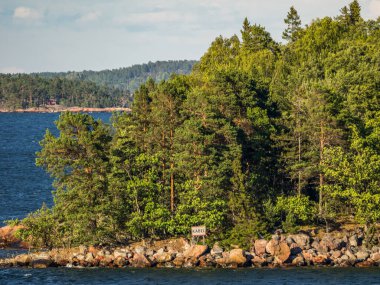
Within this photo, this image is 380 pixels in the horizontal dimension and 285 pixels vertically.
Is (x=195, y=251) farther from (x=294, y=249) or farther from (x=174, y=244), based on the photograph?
(x=294, y=249)

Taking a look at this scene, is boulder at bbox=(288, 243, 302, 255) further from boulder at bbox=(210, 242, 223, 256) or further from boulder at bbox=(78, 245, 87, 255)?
boulder at bbox=(78, 245, 87, 255)

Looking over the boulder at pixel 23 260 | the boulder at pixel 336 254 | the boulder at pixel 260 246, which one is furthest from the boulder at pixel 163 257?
the boulder at pixel 336 254

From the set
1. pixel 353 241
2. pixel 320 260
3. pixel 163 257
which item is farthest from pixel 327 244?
pixel 163 257

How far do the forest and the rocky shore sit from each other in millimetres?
1506

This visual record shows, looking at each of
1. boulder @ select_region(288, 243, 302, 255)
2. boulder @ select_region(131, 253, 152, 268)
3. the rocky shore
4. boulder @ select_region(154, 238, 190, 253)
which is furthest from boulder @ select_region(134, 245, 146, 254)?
boulder @ select_region(288, 243, 302, 255)

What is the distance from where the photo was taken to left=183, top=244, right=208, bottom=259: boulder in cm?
6769

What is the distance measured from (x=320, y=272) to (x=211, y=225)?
1081cm

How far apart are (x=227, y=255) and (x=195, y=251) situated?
9.50ft

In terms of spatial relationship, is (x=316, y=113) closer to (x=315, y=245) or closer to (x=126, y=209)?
(x=315, y=245)

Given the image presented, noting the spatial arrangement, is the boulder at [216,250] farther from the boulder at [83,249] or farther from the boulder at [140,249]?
the boulder at [83,249]

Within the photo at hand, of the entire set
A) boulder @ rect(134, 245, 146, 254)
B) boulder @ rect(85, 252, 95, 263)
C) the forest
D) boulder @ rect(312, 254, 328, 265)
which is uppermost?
the forest

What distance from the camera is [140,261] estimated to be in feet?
222

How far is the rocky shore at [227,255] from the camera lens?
66.9m

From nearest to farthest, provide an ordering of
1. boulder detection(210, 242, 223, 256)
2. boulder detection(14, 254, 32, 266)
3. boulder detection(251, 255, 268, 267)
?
1. boulder detection(251, 255, 268, 267)
2. boulder detection(210, 242, 223, 256)
3. boulder detection(14, 254, 32, 266)
